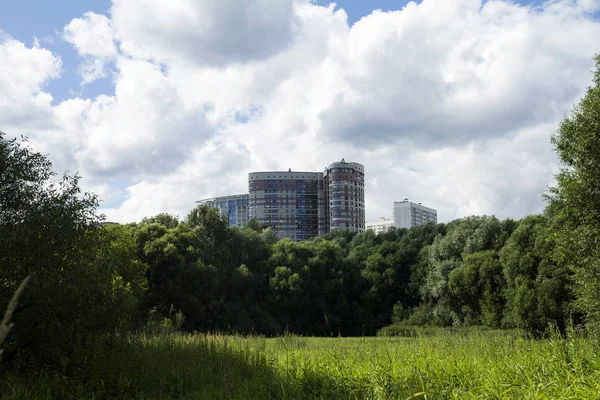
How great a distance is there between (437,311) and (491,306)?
609cm

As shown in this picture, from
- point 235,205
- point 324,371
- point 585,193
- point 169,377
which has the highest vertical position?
point 235,205

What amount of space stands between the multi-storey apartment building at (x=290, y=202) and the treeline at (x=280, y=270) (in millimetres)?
27134

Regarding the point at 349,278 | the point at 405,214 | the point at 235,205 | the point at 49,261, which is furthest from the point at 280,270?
the point at 405,214

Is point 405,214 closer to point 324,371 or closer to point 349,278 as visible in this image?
point 349,278

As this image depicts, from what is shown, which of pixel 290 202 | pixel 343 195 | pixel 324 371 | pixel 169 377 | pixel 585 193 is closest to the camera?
pixel 324 371

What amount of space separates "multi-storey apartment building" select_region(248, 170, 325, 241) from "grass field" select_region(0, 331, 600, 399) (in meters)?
80.8

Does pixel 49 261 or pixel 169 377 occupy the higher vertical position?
pixel 49 261

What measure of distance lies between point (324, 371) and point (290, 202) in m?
85.4

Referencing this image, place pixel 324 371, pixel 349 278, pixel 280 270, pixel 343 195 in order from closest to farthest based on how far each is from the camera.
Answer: pixel 324 371, pixel 280 270, pixel 349 278, pixel 343 195

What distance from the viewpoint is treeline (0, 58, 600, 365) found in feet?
45.9

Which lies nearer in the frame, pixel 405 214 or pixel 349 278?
pixel 349 278

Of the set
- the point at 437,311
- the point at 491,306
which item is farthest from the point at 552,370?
the point at 437,311

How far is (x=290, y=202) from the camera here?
3799 inches

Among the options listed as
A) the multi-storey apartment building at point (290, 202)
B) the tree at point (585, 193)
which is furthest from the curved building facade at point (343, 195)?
the tree at point (585, 193)
